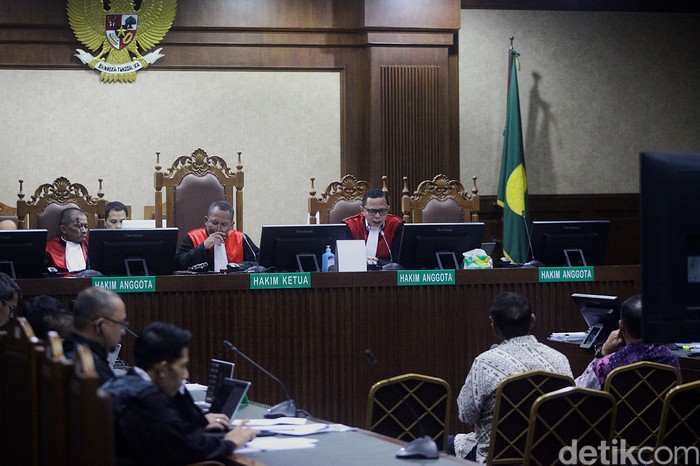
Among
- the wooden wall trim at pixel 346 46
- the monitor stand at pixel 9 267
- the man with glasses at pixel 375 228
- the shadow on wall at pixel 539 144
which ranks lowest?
the monitor stand at pixel 9 267

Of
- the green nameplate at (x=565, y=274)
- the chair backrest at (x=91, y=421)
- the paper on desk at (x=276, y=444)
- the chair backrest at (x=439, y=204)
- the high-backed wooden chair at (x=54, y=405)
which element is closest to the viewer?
the chair backrest at (x=91, y=421)

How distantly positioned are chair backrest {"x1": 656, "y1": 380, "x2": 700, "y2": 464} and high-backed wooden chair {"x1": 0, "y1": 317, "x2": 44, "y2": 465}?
208 centimetres

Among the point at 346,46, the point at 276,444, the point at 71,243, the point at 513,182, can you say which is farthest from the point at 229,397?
the point at 346,46

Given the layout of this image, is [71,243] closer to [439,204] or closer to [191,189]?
[191,189]

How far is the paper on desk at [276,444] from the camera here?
3.14 metres

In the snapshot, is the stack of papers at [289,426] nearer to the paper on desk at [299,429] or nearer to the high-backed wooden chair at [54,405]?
the paper on desk at [299,429]

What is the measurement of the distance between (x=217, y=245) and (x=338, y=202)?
4.45 feet

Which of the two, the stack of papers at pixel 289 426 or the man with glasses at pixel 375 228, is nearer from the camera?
the stack of papers at pixel 289 426

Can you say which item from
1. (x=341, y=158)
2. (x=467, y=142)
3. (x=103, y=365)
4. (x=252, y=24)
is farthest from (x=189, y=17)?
(x=103, y=365)

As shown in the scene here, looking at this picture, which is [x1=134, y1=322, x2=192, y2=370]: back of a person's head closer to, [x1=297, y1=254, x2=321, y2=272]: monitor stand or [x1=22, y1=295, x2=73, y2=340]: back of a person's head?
[x1=22, y1=295, x2=73, y2=340]: back of a person's head

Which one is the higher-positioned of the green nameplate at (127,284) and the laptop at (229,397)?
the green nameplate at (127,284)

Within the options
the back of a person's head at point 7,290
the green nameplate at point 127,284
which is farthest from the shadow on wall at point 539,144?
the back of a person's head at point 7,290

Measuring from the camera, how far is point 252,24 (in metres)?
8.98

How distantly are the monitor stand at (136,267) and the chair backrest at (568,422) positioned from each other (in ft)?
9.54
